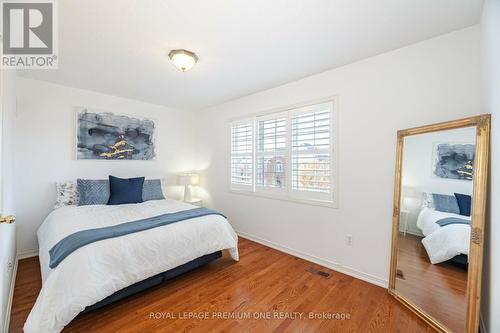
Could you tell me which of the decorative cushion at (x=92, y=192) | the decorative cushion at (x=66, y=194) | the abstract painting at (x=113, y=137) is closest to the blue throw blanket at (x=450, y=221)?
the decorative cushion at (x=92, y=192)

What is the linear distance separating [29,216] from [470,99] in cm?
515

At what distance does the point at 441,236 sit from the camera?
5.75 ft

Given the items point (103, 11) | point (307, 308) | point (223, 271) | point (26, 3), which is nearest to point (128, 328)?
point (223, 271)

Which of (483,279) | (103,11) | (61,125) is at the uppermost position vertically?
(103,11)

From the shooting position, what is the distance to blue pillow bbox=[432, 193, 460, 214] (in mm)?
1656

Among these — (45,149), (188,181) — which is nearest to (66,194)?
(45,149)

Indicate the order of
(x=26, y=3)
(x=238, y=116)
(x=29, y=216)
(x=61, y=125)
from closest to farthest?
(x=26, y=3), (x=29, y=216), (x=61, y=125), (x=238, y=116)

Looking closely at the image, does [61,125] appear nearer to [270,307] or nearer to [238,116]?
[238,116]

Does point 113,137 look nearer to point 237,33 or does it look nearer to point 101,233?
point 101,233

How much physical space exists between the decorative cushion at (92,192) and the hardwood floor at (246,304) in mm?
917

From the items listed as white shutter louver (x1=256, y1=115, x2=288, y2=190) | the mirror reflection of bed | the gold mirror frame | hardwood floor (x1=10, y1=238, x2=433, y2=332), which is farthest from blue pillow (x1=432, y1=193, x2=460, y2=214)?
white shutter louver (x1=256, y1=115, x2=288, y2=190)

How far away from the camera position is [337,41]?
203 centimetres

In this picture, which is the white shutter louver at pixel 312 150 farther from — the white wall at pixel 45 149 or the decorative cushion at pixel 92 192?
the white wall at pixel 45 149

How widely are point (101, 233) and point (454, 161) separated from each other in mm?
3017
